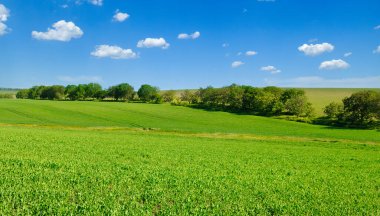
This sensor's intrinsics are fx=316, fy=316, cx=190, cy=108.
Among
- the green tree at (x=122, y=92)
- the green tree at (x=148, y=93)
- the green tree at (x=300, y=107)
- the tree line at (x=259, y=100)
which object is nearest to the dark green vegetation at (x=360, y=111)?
the green tree at (x=300, y=107)

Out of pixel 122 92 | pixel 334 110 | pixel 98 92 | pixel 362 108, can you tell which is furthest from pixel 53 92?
pixel 362 108

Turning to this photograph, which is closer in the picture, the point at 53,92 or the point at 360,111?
the point at 360,111

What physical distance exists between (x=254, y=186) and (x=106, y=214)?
7.08 metres

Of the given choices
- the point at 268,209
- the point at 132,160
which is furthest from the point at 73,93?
the point at 268,209

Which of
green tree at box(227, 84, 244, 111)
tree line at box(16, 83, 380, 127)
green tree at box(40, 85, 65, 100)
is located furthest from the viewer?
green tree at box(40, 85, 65, 100)

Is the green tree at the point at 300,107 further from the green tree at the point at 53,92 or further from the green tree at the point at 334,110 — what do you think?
the green tree at the point at 53,92

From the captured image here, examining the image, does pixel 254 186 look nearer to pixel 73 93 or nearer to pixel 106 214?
pixel 106 214

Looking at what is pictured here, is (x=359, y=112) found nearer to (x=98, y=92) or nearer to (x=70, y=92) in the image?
(x=98, y=92)

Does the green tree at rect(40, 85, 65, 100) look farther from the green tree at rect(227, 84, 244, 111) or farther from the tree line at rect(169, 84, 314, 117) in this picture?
the green tree at rect(227, 84, 244, 111)

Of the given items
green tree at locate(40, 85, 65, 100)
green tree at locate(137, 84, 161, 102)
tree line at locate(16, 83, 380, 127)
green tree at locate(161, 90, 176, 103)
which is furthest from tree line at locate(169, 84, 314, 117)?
green tree at locate(40, 85, 65, 100)

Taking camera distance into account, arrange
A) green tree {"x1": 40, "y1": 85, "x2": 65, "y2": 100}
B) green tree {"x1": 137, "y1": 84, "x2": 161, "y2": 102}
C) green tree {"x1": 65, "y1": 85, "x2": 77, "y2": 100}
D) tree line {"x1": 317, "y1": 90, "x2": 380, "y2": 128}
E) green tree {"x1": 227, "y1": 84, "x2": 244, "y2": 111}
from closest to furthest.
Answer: tree line {"x1": 317, "y1": 90, "x2": 380, "y2": 128}, green tree {"x1": 227, "y1": 84, "x2": 244, "y2": 111}, green tree {"x1": 137, "y1": 84, "x2": 161, "y2": 102}, green tree {"x1": 65, "y1": 85, "x2": 77, "y2": 100}, green tree {"x1": 40, "y1": 85, "x2": 65, "y2": 100}

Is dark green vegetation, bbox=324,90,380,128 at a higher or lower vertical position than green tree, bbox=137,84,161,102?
lower

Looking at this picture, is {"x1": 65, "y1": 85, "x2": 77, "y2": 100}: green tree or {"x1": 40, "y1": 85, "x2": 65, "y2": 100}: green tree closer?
{"x1": 65, "y1": 85, "x2": 77, "y2": 100}: green tree

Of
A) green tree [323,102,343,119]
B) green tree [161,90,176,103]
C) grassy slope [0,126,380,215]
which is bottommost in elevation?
grassy slope [0,126,380,215]
